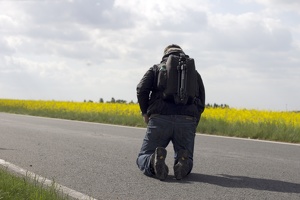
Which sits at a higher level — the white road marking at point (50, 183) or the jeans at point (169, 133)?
the jeans at point (169, 133)

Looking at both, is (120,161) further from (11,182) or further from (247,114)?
(247,114)

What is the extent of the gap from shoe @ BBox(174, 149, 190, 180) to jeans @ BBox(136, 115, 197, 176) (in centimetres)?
14

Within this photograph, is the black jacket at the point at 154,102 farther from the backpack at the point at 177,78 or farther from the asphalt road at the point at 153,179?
the asphalt road at the point at 153,179

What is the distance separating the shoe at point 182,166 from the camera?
6855mm

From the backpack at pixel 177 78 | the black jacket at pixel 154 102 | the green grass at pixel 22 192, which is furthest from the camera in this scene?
the black jacket at pixel 154 102

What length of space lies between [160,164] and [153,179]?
24cm

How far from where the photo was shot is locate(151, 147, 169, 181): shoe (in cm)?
676

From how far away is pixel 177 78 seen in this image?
6957 mm

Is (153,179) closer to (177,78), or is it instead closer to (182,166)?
(182,166)

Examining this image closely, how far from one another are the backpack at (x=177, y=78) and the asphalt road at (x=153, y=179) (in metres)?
1.06

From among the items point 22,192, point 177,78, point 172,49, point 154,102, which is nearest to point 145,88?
point 154,102

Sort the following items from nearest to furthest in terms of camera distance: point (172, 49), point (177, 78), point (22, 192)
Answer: point (22, 192) < point (177, 78) < point (172, 49)

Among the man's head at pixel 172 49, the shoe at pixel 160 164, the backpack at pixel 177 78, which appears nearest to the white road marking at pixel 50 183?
the shoe at pixel 160 164

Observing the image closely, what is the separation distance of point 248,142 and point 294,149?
5.27 feet
